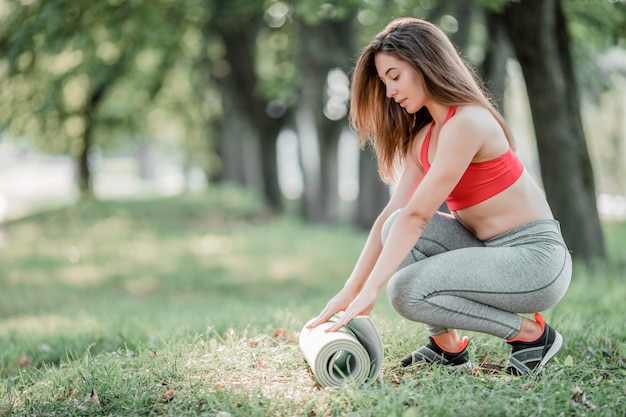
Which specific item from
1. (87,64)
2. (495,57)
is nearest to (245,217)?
(87,64)

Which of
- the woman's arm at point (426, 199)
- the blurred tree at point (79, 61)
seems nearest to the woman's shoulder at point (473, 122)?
the woman's arm at point (426, 199)

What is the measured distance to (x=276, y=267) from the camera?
34.9 feet

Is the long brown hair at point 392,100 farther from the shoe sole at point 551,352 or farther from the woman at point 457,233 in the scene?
the shoe sole at point 551,352

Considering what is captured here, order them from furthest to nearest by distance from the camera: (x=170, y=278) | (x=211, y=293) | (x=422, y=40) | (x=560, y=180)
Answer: (x=170, y=278) < (x=211, y=293) < (x=560, y=180) < (x=422, y=40)

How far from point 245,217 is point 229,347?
11.9m

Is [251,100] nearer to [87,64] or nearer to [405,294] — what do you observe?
[87,64]

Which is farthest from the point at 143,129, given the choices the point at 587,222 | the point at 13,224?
the point at 587,222

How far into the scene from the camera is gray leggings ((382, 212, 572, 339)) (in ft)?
10.7

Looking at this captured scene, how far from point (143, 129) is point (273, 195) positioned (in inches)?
239

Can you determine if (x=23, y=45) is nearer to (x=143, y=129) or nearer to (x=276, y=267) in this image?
(x=276, y=267)

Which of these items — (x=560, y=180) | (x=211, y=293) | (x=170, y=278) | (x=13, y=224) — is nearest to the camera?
(x=560, y=180)

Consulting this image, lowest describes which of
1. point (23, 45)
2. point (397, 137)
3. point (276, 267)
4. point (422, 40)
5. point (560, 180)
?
point (276, 267)

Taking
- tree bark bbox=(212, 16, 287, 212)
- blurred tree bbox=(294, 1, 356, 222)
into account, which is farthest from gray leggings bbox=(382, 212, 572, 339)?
tree bark bbox=(212, 16, 287, 212)

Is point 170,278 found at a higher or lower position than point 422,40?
lower
